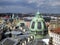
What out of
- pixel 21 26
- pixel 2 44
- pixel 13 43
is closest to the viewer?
pixel 2 44

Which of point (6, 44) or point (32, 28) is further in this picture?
point (6, 44)

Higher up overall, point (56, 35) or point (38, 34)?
point (38, 34)

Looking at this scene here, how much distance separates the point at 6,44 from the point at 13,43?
1440 millimetres

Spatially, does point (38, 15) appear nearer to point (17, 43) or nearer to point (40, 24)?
point (40, 24)

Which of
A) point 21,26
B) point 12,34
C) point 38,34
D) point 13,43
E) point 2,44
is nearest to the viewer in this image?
point 38,34

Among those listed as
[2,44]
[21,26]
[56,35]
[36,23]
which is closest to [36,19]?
[36,23]

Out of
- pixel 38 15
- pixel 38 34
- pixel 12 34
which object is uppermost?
pixel 38 15

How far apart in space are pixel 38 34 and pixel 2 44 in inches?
621

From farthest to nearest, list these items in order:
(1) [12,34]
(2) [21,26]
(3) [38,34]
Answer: (2) [21,26] < (1) [12,34] < (3) [38,34]

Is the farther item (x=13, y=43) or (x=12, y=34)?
(x=12, y=34)

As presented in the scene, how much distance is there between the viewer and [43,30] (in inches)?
324

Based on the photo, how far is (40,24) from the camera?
8.46 m

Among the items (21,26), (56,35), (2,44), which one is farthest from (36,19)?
(21,26)

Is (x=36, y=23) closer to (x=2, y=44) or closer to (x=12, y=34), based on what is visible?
(x=2, y=44)
